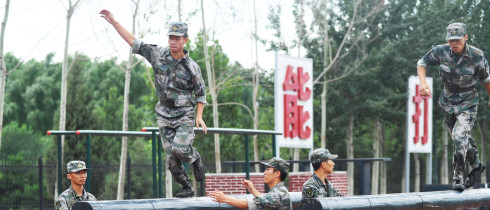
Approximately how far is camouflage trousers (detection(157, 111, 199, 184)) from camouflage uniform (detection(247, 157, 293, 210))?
1.23 metres

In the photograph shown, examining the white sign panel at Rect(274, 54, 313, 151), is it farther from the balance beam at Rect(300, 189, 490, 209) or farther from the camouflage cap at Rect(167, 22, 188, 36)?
the camouflage cap at Rect(167, 22, 188, 36)

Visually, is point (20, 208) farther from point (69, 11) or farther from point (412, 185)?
point (412, 185)

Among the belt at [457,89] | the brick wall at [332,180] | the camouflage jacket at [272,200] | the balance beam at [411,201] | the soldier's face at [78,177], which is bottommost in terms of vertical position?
the brick wall at [332,180]

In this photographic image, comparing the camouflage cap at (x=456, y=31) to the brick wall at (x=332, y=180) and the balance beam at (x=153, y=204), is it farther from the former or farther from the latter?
the brick wall at (x=332, y=180)

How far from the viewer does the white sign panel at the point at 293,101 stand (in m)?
17.9

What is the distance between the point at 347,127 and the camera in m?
33.8

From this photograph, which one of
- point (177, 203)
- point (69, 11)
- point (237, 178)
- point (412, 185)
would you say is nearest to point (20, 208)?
point (69, 11)

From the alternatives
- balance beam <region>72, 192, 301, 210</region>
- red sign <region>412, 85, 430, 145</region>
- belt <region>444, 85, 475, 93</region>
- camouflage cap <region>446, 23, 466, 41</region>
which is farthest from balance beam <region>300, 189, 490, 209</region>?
red sign <region>412, 85, 430, 145</region>

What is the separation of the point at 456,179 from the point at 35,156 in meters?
34.0

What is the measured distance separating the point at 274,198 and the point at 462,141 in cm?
343

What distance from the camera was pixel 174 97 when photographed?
727 centimetres

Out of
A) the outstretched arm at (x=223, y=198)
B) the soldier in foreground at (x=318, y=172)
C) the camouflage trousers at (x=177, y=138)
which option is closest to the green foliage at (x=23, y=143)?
the camouflage trousers at (x=177, y=138)

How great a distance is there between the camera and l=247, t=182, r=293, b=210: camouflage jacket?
6.16 meters

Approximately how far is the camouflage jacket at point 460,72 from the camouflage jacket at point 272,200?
10.9 ft
